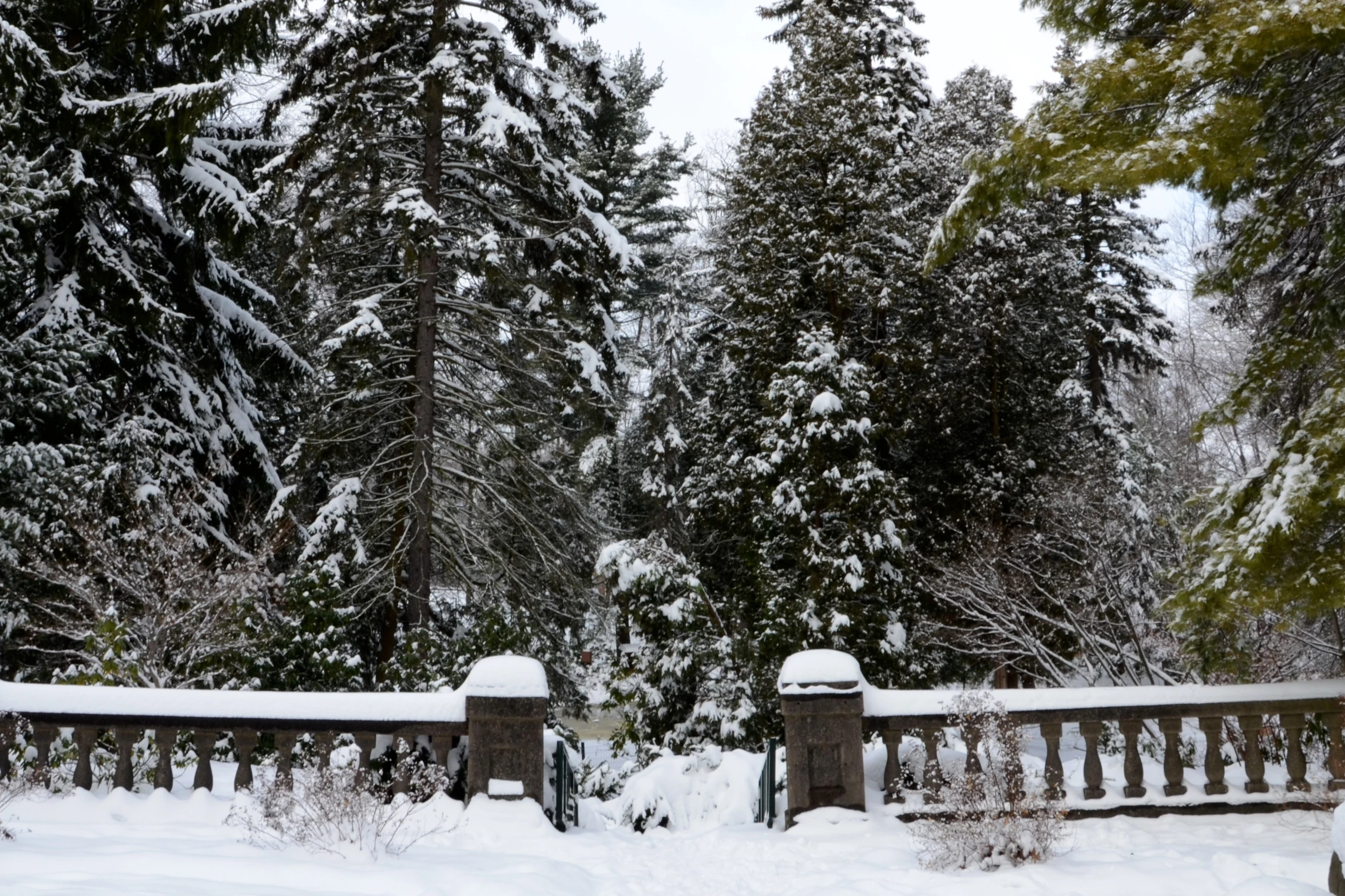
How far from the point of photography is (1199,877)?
550 centimetres

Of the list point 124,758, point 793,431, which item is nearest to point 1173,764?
point 124,758

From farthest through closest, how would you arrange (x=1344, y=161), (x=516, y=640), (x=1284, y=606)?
(x=516, y=640) → (x=1344, y=161) → (x=1284, y=606)

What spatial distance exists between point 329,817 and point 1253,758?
6.34m

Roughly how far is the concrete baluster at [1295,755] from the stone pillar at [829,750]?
121 inches

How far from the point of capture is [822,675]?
24.6 ft

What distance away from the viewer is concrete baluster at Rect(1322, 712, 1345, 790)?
688cm

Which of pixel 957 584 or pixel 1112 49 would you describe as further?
pixel 957 584

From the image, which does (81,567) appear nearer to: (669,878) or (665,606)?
(665,606)

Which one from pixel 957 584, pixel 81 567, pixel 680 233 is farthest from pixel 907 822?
pixel 680 233

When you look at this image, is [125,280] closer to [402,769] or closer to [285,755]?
[285,755]

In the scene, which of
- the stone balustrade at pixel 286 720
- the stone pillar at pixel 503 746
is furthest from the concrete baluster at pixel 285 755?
the stone pillar at pixel 503 746

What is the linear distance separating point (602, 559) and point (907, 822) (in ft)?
25.7

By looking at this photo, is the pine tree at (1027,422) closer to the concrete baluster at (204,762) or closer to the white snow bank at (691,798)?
the white snow bank at (691,798)

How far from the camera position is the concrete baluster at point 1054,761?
7.21 metres
